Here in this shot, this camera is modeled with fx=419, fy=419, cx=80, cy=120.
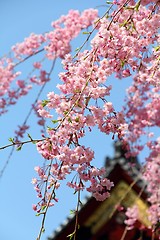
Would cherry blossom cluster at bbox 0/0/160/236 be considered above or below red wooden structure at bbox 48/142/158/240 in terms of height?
below

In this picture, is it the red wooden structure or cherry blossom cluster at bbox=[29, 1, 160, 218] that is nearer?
cherry blossom cluster at bbox=[29, 1, 160, 218]

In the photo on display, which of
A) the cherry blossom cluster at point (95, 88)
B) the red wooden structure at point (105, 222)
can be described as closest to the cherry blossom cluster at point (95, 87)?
the cherry blossom cluster at point (95, 88)

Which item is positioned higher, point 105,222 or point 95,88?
point 105,222

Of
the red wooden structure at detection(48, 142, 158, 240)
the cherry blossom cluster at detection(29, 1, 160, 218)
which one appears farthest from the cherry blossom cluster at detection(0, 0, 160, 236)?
the red wooden structure at detection(48, 142, 158, 240)

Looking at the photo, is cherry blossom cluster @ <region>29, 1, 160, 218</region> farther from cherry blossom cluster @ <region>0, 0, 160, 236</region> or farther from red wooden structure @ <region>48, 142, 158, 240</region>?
red wooden structure @ <region>48, 142, 158, 240</region>

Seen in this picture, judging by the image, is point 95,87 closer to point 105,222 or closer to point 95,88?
point 95,88

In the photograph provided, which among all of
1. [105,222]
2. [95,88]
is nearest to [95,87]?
[95,88]

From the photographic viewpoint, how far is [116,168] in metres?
11.6

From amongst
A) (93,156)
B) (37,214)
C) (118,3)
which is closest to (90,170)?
(93,156)

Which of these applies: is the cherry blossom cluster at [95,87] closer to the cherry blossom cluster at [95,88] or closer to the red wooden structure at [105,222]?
the cherry blossom cluster at [95,88]

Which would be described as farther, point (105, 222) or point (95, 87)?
point (105, 222)

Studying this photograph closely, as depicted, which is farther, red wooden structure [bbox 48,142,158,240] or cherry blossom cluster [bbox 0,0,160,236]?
red wooden structure [bbox 48,142,158,240]

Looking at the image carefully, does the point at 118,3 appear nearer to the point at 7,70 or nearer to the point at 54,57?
the point at 54,57

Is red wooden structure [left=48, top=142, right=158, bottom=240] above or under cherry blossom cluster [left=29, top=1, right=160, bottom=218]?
above
